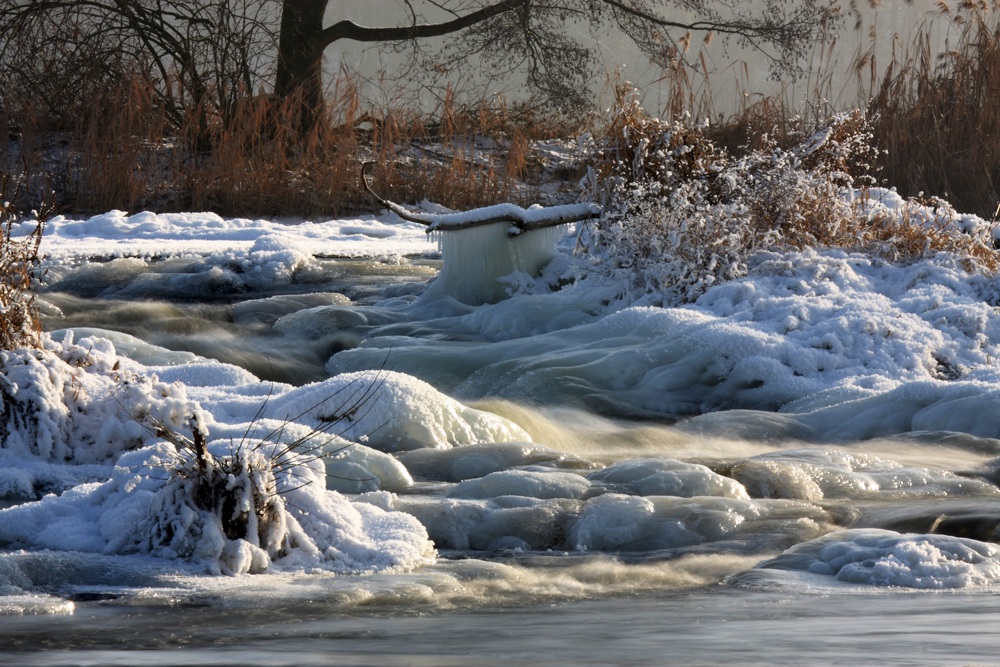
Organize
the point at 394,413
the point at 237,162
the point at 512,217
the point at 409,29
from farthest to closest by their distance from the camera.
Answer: the point at 409,29
the point at 237,162
the point at 512,217
the point at 394,413

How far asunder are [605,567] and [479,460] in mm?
1221

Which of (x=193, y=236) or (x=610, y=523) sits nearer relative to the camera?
(x=610, y=523)

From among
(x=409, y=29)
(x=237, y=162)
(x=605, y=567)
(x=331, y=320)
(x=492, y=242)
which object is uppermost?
(x=409, y=29)

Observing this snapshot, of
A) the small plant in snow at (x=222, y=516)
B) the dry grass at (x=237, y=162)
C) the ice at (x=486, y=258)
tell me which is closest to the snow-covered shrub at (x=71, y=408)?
the small plant in snow at (x=222, y=516)

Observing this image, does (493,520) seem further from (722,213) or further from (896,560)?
(722,213)

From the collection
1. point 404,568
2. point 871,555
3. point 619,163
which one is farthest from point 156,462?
point 619,163

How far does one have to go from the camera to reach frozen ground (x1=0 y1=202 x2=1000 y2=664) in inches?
115

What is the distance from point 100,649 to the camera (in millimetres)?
2141

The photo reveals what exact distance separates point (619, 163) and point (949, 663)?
22.8 ft

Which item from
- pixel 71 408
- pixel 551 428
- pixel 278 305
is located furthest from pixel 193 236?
pixel 71 408

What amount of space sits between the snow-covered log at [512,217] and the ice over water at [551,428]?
0.21 meters

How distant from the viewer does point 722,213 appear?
24.9 ft

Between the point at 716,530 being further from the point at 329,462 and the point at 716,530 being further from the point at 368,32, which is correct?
the point at 368,32

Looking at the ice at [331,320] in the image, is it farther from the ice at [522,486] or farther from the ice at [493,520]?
the ice at [493,520]
